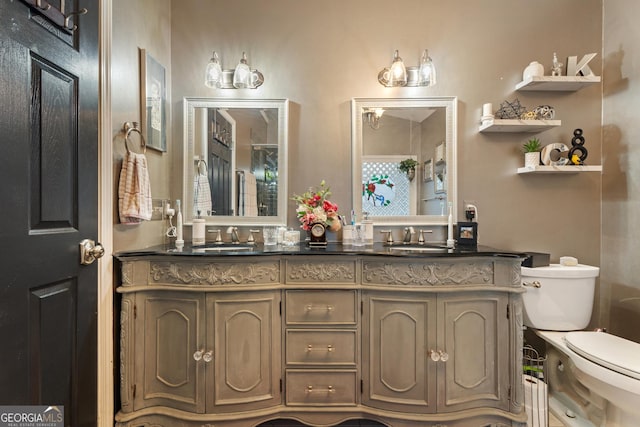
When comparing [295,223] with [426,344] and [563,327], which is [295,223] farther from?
[563,327]

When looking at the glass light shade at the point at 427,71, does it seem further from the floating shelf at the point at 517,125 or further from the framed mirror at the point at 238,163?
the framed mirror at the point at 238,163

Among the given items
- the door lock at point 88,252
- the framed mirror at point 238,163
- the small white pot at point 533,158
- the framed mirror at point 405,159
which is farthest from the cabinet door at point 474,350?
the door lock at point 88,252

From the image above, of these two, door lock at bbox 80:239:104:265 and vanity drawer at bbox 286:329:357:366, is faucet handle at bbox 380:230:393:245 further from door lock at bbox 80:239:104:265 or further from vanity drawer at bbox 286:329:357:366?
door lock at bbox 80:239:104:265

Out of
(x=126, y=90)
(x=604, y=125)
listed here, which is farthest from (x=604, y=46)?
(x=126, y=90)

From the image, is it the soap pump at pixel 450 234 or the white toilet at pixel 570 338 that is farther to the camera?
the soap pump at pixel 450 234

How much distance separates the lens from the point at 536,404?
1.71 metres

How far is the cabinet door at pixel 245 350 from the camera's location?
1.57m

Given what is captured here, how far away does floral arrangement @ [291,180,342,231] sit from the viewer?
193 cm

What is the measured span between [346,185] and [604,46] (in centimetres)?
200

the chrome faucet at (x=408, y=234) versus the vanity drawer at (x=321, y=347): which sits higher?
the chrome faucet at (x=408, y=234)

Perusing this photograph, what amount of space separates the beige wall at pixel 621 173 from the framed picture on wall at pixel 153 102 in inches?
117

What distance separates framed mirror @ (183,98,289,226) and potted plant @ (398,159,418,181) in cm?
82

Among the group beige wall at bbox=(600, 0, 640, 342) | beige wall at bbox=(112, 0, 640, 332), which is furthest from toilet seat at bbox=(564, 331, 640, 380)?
beige wall at bbox=(112, 0, 640, 332)

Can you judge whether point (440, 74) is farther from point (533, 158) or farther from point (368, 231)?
point (368, 231)
